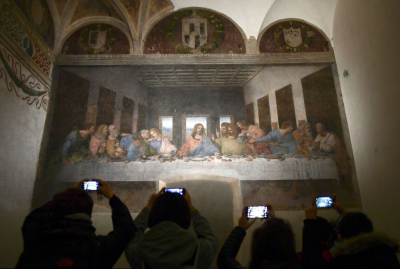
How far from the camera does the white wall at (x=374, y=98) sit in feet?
14.7

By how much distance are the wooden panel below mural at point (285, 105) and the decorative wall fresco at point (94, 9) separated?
4504mm

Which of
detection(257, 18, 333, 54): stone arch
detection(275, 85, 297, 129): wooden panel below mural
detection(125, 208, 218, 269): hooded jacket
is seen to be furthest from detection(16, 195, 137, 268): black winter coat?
detection(257, 18, 333, 54): stone arch

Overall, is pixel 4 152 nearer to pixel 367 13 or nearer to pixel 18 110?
pixel 18 110

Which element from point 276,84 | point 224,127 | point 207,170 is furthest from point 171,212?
point 276,84

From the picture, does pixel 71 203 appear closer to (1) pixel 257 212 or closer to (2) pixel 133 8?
(1) pixel 257 212

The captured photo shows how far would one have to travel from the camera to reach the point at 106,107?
249 inches

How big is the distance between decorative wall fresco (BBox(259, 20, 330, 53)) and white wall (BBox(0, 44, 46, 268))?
5508mm

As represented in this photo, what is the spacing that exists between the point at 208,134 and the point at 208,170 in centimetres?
85

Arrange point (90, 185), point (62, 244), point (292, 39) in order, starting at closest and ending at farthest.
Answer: point (62, 244), point (90, 185), point (292, 39)

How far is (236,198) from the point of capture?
564 centimetres

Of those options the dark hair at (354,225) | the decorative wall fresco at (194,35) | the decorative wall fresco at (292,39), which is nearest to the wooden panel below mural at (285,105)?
the decorative wall fresco at (292,39)

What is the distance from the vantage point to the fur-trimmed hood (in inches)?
71.9

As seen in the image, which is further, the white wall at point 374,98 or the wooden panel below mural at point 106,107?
the wooden panel below mural at point 106,107

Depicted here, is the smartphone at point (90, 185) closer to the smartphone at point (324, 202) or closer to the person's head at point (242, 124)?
the smartphone at point (324, 202)
